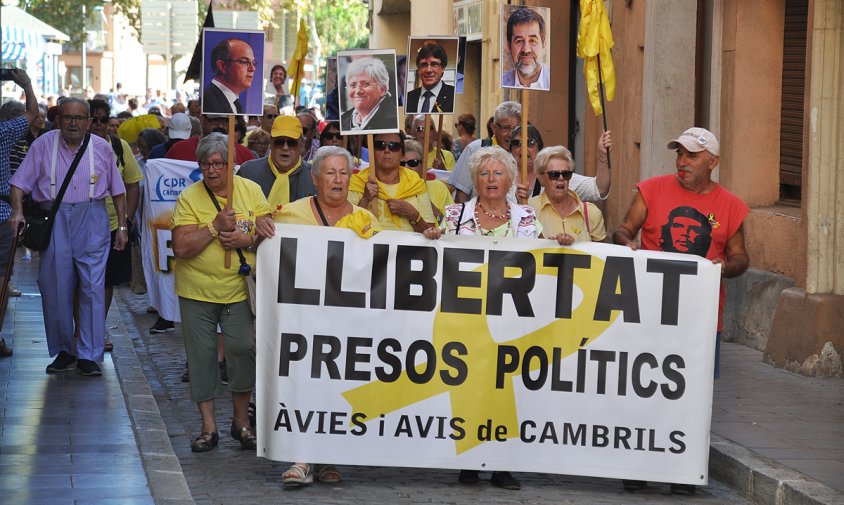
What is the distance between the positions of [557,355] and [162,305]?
17.4ft

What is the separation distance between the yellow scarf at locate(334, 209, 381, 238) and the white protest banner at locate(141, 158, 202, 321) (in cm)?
443

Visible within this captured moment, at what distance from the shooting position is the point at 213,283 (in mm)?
8070

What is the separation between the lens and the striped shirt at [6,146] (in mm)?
10906

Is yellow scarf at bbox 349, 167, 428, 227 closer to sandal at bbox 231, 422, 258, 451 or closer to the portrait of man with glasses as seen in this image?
the portrait of man with glasses

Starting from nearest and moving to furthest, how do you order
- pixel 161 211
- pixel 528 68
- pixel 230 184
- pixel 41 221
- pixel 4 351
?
1. pixel 230 184
2. pixel 528 68
3. pixel 41 221
4. pixel 4 351
5. pixel 161 211

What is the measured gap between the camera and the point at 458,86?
11297 millimetres

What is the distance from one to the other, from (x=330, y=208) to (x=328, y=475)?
137 cm

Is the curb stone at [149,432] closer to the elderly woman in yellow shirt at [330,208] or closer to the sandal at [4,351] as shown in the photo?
the elderly woman in yellow shirt at [330,208]

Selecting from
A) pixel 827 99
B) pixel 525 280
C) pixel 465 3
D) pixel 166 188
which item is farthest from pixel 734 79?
pixel 465 3

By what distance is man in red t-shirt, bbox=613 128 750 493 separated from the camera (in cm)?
784

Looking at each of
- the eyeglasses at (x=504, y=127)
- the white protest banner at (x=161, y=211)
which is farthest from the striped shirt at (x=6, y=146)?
the eyeglasses at (x=504, y=127)

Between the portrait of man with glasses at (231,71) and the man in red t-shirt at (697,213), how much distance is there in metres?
2.31

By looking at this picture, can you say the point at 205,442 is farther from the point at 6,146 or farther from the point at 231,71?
the point at 6,146

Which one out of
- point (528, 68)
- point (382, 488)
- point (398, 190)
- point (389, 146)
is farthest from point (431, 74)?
point (382, 488)
